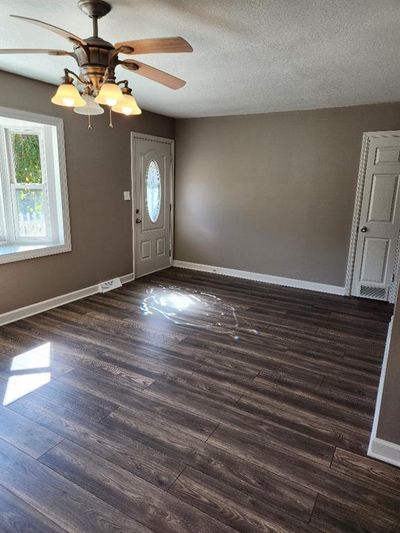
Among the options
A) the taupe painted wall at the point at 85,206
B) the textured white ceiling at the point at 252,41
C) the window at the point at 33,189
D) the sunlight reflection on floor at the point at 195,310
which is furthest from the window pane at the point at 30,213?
the sunlight reflection on floor at the point at 195,310

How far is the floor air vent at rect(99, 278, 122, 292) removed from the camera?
15.2 feet

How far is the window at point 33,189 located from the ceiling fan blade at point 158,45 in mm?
2208

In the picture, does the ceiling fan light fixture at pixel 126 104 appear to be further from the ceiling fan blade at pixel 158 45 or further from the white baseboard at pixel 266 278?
the white baseboard at pixel 266 278

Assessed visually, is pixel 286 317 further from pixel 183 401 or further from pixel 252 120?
pixel 252 120

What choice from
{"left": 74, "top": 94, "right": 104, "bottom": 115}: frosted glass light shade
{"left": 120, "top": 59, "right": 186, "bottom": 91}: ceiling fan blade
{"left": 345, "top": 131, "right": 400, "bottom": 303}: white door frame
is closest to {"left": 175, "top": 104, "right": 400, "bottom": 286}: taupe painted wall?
{"left": 345, "top": 131, "right": 400, "bottom": 303}: white door frame

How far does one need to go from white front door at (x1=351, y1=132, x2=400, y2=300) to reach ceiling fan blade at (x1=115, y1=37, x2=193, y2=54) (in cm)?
345

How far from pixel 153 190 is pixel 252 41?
3.25 meters

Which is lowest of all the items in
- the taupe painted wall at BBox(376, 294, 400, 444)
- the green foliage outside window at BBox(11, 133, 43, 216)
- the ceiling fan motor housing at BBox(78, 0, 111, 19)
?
the taupe painted wall at BBox(376, 294, 400, 444)

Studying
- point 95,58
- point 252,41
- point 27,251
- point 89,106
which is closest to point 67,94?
point 95,58

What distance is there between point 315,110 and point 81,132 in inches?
121

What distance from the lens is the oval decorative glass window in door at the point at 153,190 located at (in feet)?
17.4

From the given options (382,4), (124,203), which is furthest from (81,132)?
(382,4)

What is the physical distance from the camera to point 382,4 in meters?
1.89

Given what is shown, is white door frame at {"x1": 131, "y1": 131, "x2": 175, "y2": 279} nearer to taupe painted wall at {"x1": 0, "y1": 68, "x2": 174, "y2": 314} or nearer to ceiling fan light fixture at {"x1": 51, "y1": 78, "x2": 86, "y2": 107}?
taupe painted wall at {"x1": 0, "y1": 68, "x2": 174, "y2": 314}
